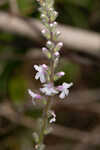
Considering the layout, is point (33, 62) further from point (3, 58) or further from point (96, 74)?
point (96, 74)

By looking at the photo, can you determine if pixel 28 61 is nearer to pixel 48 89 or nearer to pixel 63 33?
pixel 63 33

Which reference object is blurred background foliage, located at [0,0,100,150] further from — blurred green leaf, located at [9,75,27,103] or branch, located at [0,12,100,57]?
branch, located at [0,12,100,57]

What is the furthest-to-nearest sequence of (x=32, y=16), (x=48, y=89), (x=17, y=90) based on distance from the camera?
(x=32, y=16) < (x=17, y=90) < (x=48, y=89)

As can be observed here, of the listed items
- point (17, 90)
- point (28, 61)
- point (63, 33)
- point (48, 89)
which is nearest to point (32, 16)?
point (63, 33)

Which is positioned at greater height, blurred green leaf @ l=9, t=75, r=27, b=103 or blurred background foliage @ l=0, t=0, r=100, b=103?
blurred background foliage @ l=0, t=0, r=100, b=103

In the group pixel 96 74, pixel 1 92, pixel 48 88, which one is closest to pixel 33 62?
pixel 1 92

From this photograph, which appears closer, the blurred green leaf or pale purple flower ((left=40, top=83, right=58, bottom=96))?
pale purple flower ((left=40, top=83, right=58, bottom=96))

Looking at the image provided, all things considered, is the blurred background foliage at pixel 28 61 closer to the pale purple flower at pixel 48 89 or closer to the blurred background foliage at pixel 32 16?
the blurred background foliage at pixel 32 16

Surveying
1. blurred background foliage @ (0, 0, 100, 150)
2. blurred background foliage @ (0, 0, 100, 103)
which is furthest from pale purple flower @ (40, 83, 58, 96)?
blurred background foliage @ (0, 0, 100, 103)

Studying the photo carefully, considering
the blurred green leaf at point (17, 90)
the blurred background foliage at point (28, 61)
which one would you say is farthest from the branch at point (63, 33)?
the blurred green leaf at point (17, 90)
